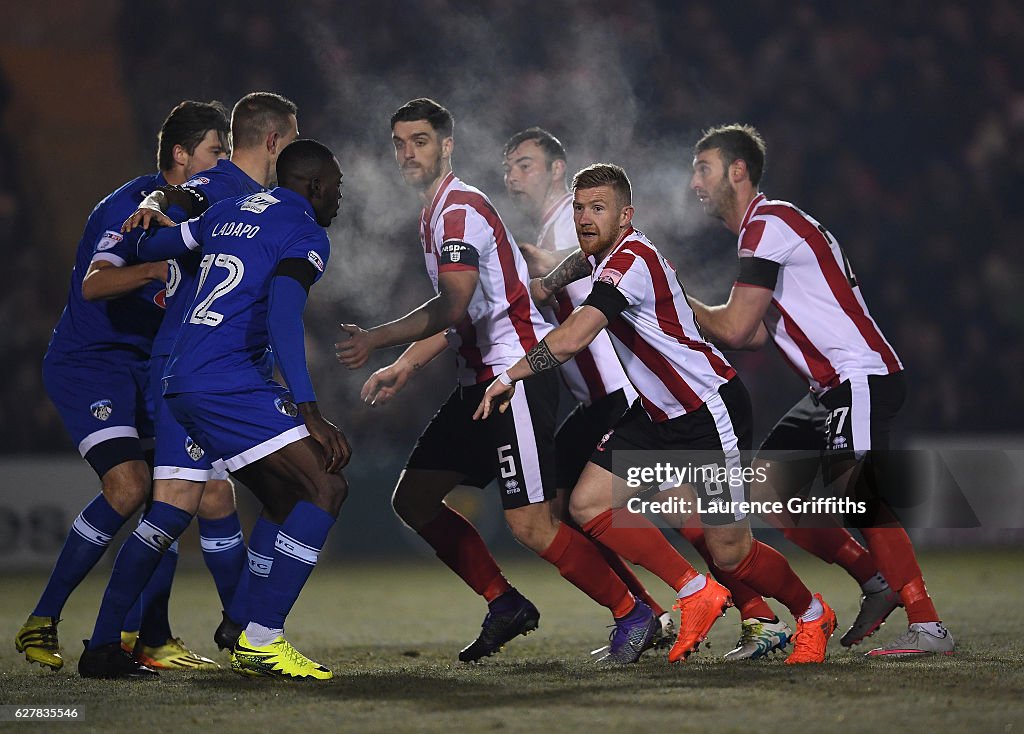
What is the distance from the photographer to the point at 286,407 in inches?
175

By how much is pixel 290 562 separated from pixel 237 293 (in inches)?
38.4

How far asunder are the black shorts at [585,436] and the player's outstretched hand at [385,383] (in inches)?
30.7

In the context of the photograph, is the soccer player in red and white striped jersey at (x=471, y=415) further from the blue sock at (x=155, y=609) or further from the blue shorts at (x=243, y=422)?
the blue sock at (x=155, y=609)

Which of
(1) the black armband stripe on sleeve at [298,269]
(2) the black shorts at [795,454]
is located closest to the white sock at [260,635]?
(1) the black armband stripe on sleeve at [298,269]

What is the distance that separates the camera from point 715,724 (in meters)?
3.43

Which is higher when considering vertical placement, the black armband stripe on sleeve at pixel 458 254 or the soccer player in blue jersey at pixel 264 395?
the black armband stripe on sleeve at pixel 458 254

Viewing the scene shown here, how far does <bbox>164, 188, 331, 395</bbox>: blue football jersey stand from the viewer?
445 centimetres

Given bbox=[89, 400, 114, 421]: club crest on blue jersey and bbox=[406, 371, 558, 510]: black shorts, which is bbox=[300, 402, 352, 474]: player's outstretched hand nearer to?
bbox=[406, 371, 558, 510]: black shorts

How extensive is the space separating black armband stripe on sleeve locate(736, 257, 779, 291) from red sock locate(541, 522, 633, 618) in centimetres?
129

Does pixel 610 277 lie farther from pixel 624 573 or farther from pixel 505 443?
pixel 624 573

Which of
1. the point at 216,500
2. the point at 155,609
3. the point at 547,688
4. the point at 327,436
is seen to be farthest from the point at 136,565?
the point at 547,688

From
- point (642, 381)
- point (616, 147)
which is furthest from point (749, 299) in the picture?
point (616, 147)

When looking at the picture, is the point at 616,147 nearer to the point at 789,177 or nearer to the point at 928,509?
the point at 789,177

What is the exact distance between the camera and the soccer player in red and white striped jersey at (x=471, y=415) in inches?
201
